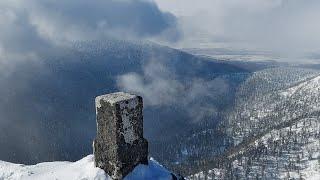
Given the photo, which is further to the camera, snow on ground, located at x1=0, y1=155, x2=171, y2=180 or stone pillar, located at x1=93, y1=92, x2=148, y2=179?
snow on ground, located at x1=0, y1=155, x2=171, y2=180

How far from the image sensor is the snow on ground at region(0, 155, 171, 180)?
38525 millimetres

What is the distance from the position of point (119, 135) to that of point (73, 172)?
5824 millimetres

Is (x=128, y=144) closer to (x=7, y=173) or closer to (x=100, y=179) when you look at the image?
(x=100, y=179)

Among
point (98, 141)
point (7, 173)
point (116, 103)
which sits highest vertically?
point (116, 103)

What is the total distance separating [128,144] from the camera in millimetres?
37500

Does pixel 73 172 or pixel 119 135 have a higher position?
pixel 119 135

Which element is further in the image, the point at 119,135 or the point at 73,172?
the point at 73,172

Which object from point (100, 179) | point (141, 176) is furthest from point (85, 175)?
point (141, 176)

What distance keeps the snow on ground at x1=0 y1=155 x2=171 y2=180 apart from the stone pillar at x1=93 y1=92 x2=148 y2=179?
697 millimetres

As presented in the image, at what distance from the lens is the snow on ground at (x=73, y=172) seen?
38525 mm

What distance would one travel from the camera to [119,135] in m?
36.8

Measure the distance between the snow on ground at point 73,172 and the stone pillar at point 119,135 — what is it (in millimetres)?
697

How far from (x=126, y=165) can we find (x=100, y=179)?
7.68ft

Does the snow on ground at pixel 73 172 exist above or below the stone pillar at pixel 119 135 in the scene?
below
